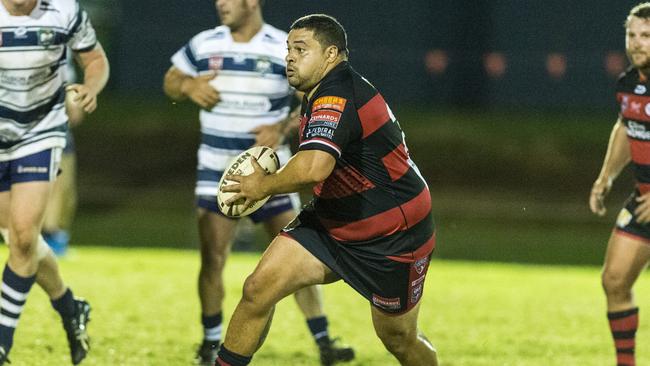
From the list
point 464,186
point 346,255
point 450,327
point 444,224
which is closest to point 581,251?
point 444,224

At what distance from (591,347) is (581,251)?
7.18 metres

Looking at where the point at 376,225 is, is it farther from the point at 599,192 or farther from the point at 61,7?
the point at 61,7

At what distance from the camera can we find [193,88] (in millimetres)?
7582

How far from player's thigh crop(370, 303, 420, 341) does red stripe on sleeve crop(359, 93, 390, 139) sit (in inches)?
35.3

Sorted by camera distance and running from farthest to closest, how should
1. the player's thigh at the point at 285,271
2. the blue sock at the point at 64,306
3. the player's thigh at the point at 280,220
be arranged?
the player's thigh at the point at 280,220, the blue sock at the point at 64,306, the player's thigh at the point at 285,271

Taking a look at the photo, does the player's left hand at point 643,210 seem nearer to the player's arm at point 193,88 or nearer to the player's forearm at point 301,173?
the player's forearm at point 301,173

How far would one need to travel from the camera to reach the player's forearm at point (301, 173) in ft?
18.3

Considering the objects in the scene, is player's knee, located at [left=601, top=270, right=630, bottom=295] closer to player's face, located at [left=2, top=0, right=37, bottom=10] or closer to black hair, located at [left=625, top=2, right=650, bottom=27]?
black hair, located at [left=625, top=2, right=650, bottom=27]

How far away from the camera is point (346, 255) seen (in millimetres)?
6016

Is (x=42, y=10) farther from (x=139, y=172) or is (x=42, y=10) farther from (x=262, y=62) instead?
(x=139, y=172)

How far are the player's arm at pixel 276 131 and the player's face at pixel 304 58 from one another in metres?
1.61

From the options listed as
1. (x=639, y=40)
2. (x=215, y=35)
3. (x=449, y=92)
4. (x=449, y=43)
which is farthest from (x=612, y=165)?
(x=449, y=43)

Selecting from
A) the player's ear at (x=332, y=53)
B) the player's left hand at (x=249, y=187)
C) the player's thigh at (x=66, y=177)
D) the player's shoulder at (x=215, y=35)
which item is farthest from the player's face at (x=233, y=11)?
the player's thigh at (x=66, y=177)

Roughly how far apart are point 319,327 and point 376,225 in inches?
80.5
